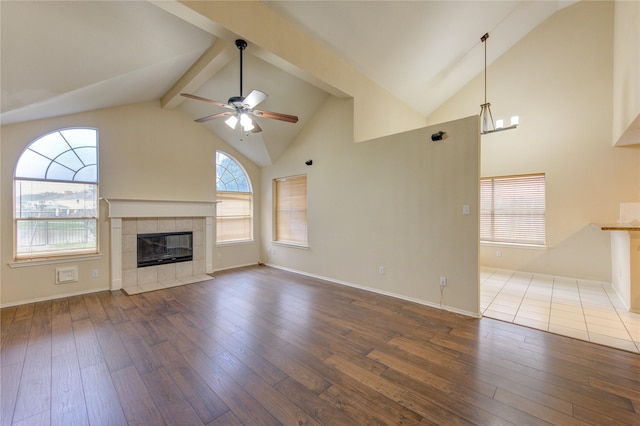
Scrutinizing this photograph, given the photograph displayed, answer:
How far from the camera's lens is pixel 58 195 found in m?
4.09

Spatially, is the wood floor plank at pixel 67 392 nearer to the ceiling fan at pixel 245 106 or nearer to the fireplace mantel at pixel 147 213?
the fireplace mantel at pixel 147 213

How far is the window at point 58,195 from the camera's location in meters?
3.81

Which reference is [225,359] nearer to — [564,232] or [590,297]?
[590,297]

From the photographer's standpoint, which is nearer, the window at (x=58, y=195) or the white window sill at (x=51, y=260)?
the white window sill at (x=51, y=260)

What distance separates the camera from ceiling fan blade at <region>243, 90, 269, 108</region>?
2.97m

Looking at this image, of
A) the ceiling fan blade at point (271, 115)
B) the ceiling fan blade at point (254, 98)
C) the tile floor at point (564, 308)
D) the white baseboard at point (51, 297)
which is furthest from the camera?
the white baseboard at point (51, 297)

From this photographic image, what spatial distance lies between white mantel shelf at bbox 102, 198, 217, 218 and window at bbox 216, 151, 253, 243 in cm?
38

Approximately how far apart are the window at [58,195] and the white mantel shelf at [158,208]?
0.34m

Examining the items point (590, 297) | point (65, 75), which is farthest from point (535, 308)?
point (65, 75)

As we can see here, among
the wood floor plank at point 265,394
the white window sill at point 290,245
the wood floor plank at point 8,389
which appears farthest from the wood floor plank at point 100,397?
the white window sill at point 290,245

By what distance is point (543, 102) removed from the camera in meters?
5.07

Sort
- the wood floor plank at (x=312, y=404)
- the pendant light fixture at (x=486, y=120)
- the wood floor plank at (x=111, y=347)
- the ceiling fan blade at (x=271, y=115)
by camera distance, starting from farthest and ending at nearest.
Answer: the pendant light fixture at (x=486, y=120), the ceiling fan blade at (x=271, y=115), the wood floor plank at (x=111, y=347), the wood floor plank at (x=312, y=404)

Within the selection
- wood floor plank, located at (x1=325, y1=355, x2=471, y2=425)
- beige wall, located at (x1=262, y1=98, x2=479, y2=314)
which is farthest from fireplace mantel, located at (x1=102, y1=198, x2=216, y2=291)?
wood floor plank, located at (x1=325, y1=355, x2=471, y2=425)

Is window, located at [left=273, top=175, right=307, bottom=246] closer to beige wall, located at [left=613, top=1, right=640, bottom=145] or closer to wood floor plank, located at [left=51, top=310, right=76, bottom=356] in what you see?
wood floor plank, located at [left=51, top=310, right=76, bottom=356]
